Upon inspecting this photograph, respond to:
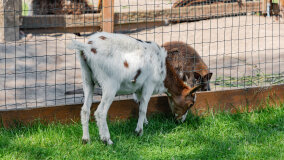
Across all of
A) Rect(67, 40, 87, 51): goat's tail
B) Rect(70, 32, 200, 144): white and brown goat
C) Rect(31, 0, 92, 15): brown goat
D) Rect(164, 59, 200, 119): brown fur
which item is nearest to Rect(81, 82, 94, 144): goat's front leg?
Rect(70, 32, 200, 144): white and brown goat

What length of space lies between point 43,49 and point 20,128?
4.13 m

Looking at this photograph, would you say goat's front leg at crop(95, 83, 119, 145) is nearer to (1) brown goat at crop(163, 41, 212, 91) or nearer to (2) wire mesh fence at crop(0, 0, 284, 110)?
(2) wire mesh fence at crop(0, 0, 284, 110)

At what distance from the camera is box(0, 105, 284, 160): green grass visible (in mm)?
4664

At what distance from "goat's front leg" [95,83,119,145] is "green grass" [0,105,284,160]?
0.38 feet

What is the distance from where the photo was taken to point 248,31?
35.1ft

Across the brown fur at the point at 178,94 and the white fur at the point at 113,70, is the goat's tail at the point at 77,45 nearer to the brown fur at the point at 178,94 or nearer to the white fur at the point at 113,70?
the white fur at the point at 113,70

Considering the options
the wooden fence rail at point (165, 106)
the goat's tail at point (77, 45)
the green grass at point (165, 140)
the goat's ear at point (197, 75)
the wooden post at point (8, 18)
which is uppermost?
the wooden post at point (8, 18)

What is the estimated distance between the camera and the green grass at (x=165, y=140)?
4.66 meters

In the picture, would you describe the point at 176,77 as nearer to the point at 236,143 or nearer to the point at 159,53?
the point at 159,53

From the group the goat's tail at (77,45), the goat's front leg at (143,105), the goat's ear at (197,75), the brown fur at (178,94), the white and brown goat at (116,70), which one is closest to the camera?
the goat's tail at (77,45)

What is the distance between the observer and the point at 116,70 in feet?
15.5

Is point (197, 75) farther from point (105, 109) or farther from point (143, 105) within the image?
point (105, 109)

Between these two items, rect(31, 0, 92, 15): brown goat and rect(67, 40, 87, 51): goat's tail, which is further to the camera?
rect(31, 0, 92, 15): brown goat

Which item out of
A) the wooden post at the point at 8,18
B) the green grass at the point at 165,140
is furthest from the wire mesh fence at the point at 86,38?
the green grass at the point at 165,140
